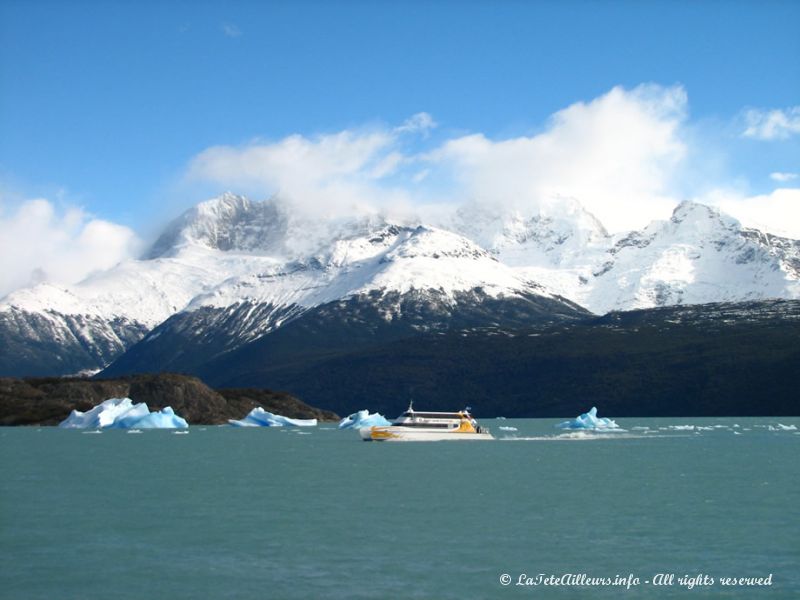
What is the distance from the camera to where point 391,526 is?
63562 millimetres

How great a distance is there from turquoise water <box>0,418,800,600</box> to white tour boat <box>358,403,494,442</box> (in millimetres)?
48278

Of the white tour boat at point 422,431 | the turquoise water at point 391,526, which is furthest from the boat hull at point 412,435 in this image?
the turquoise water at point 391,526

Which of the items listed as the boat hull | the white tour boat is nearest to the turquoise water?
the boat hull

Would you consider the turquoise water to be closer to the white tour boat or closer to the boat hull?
the boat hull

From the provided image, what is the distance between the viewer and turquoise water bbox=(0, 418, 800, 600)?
155 ft

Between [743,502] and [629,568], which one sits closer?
[629,568]

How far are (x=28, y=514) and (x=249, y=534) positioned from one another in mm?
18231

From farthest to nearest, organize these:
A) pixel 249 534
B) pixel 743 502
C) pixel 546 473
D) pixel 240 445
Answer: pixel 240 445 < pixel 546 473 < pixel 743 502 < pixel 249 534

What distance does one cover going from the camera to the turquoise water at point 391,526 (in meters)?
47.3

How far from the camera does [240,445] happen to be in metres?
160

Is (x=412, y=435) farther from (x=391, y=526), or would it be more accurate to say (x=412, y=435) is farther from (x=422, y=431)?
(x=391, y=526)

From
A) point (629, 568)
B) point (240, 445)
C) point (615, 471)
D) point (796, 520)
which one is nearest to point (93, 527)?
point (629, 568)

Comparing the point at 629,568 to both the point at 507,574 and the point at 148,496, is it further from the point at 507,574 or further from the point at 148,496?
the point at 148,496

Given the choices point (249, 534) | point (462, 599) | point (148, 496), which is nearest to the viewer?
point (462, 599)
